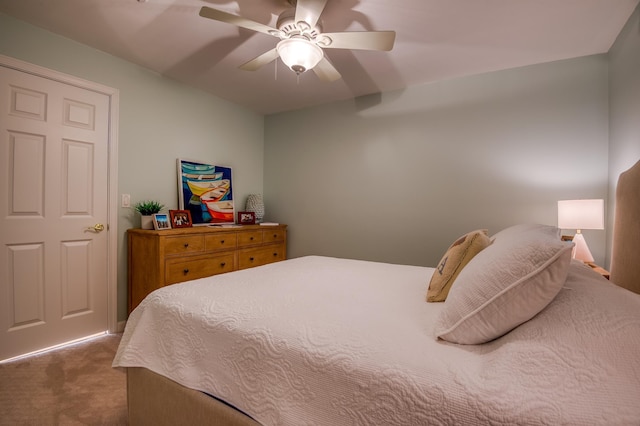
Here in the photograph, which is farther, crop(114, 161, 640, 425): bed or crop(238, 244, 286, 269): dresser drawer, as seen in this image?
crop(238, 244, 286, 269): dresser drawer

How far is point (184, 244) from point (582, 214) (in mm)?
3200

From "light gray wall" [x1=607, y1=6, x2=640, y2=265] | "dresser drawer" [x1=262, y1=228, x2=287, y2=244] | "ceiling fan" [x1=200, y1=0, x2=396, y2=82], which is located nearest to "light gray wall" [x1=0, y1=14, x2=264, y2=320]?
"dresser drawer" [x1=262, y1=228, x2=287, y2=244]

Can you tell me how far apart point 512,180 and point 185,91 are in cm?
342

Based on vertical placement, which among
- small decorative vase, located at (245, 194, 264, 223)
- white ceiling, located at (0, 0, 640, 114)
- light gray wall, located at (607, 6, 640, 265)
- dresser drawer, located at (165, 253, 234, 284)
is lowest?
dresser drawer, located at (165, 253, 234, 284)

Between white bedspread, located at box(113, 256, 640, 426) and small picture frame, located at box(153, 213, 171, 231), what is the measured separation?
144 cm

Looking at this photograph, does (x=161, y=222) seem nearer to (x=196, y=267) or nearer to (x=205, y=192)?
(x=196, y=267)

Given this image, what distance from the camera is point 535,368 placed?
678mm

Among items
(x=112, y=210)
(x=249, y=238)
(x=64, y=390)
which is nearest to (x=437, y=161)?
(x=249, y=238)

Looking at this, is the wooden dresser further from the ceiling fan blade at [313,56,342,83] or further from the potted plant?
the ceiling fan blade at [313,56,342,83]

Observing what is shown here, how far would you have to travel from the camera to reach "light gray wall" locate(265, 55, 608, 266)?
254 centimetres

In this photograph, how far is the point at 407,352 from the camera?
2.73 feet

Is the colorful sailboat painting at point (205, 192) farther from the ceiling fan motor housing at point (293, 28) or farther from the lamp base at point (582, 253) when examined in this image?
the lamp base at point (582, 253)

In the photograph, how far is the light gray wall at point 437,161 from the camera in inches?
100

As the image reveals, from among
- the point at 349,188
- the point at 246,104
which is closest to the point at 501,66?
the point at 349,188
